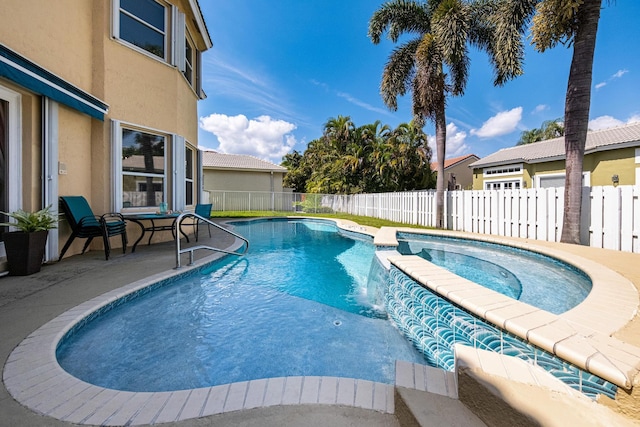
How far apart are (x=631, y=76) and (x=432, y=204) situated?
1470cm

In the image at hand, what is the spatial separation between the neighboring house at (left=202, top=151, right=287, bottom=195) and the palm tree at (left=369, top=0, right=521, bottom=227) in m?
12.0

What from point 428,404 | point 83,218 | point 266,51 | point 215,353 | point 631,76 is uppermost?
point 266,51

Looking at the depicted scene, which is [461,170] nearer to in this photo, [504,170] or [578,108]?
[504,170]

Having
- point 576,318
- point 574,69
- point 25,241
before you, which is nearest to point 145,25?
point 25,241

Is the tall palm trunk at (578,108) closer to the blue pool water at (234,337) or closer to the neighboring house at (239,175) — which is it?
the blue pool water at (234,337)

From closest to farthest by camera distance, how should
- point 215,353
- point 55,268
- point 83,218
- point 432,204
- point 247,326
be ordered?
1. point 215,353
2. point 247,326
3. point 55,268
4. point 83,218
5. point 432,204

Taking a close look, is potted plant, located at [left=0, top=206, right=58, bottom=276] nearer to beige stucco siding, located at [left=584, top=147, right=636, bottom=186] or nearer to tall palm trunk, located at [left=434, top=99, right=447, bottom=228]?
tall palm trunk, located at [left=434, top=99, right=447, bottom=228]

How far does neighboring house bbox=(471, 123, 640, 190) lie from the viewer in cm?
1275

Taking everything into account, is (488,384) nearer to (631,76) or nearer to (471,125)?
(631,76)

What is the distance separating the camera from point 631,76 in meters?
15.5

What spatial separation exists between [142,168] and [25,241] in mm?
3126

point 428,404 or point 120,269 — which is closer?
point 428,404

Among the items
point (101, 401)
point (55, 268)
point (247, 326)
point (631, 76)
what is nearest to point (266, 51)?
point (55, 268)

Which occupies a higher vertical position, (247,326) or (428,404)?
(428,404)
